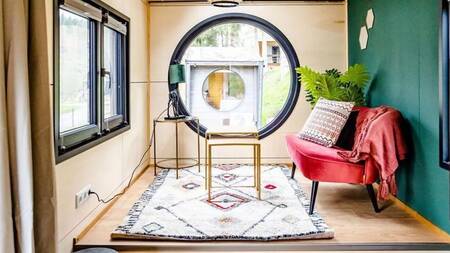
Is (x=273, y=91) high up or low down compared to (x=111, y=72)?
down

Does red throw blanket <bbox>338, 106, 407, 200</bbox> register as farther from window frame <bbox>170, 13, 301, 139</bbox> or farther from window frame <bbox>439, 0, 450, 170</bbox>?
window frame <bbox>170, 13, 301, 139</bbox>

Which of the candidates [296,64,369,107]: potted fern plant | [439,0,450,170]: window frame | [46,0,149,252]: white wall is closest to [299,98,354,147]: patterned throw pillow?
[296,64,369,107]: potted fern plant

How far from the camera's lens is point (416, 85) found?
116 inches

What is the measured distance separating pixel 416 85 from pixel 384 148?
0.53 metres

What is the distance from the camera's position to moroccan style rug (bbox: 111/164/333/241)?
2.55 meters

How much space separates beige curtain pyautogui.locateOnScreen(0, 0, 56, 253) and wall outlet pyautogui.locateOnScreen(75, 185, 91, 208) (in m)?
0.84

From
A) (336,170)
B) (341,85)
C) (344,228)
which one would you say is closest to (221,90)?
(341,85)

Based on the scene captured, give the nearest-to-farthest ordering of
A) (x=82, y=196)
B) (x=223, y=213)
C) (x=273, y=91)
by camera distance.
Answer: (x=82, y=196) < (x=223, y=213) < (x=273, y=91)

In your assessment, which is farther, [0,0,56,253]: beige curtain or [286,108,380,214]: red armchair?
[286,108,380,214]: red armchair

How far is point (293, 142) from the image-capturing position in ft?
11.9

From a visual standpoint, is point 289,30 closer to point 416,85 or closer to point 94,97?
point 416,85

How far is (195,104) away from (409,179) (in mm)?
3383

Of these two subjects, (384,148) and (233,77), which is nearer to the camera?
(384,148)

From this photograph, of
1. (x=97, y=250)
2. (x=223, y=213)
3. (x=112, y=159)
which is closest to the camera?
(x=97, y=250)
